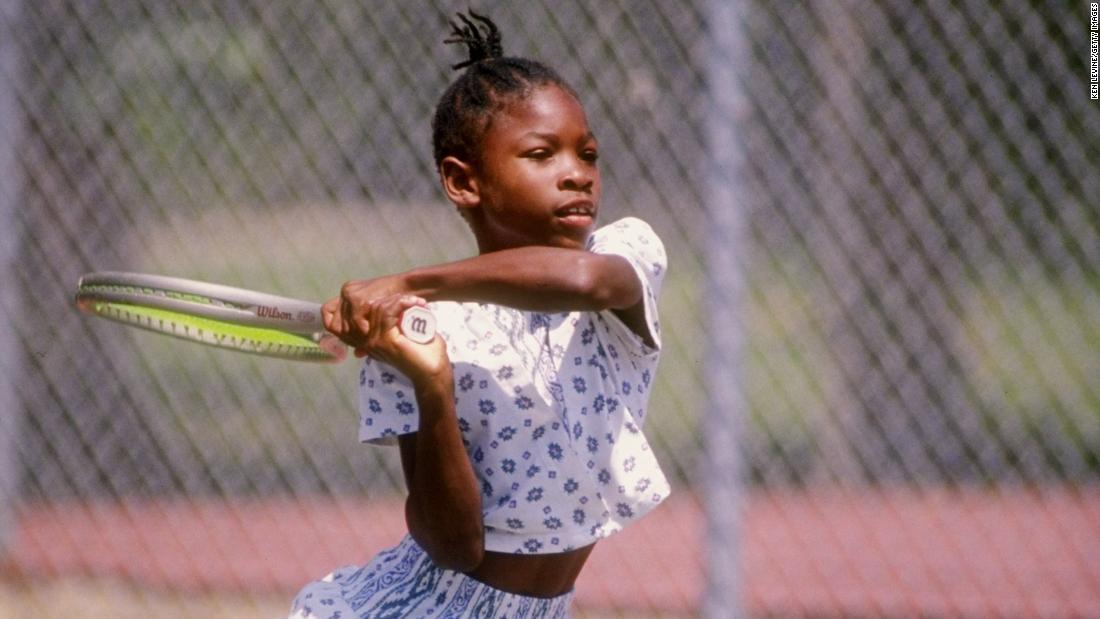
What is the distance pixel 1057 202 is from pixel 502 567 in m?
2.41

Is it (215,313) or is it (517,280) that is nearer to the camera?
(517,280)

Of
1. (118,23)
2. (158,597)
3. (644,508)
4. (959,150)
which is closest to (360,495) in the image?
(158,597)

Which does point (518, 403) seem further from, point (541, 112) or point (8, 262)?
point (8, 262)

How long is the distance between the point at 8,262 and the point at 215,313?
265 centimetres

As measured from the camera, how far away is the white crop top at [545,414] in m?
1.96

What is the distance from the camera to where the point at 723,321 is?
3475 mm

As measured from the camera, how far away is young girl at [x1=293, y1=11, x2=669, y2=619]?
1.91 m

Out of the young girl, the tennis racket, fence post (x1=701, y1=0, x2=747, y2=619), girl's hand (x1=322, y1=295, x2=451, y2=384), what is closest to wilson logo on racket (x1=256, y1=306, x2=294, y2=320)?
the tennis racket

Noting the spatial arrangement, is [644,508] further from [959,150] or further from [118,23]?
[118,23]

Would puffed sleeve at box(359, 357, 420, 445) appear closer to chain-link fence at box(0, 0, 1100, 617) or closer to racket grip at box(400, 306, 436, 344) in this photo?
racket grip at box(400, 306, 436, 344)

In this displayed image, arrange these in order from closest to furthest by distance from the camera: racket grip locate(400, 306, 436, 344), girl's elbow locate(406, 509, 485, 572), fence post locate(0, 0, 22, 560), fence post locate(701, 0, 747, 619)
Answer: racket grip locate(400, 306, 436, 344)
girl's elbow locate(406, 509, 485, 572)
fence post locate(701, 0, 747, 619)
fence post locate(0, 0, 22, 560)

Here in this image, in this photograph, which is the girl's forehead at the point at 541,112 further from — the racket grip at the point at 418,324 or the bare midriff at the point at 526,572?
the bare midriff at the point at 526,572

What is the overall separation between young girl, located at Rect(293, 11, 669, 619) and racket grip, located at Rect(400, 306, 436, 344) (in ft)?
0.25

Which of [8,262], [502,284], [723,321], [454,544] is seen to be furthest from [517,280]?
[8,262]
